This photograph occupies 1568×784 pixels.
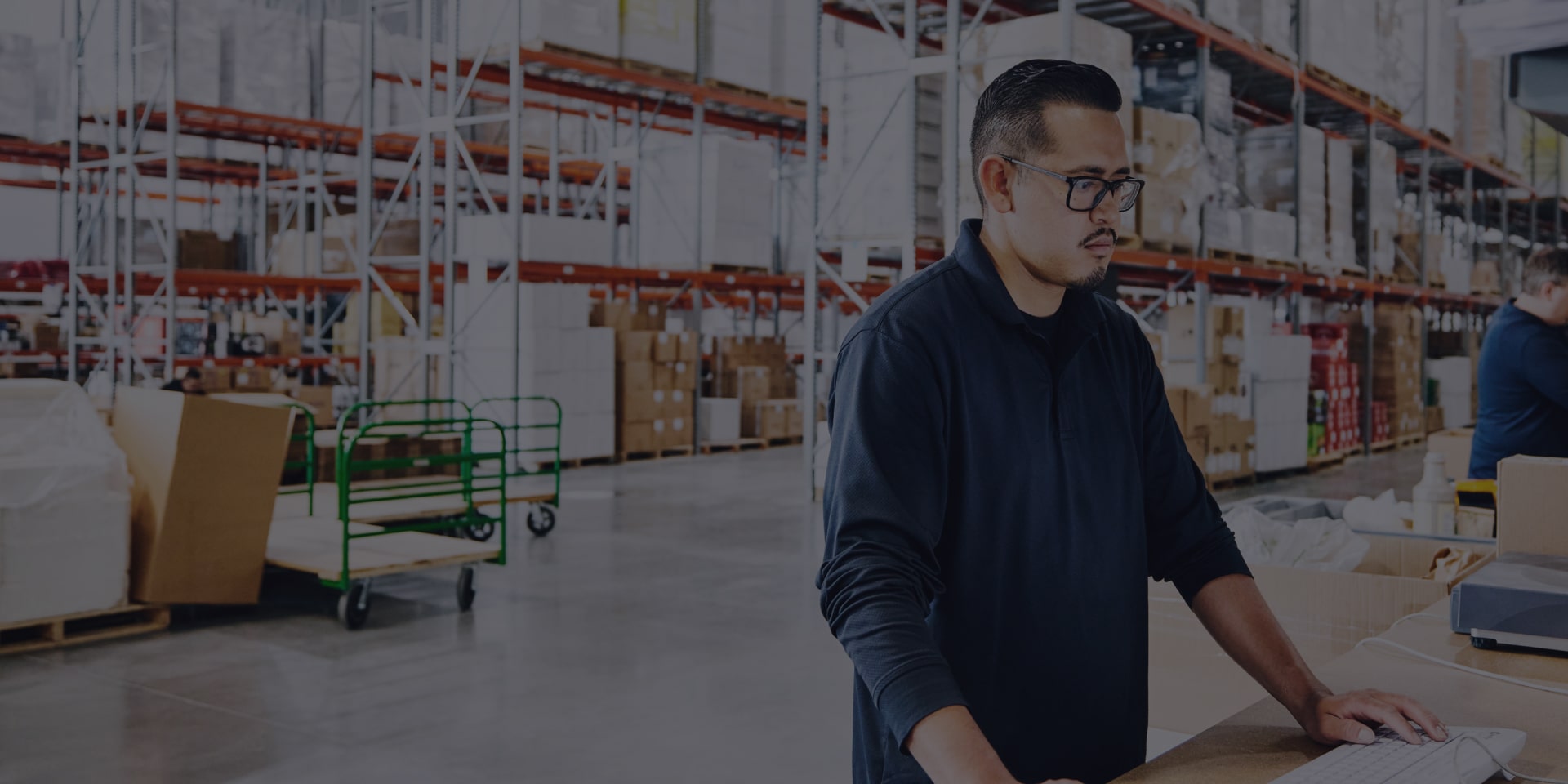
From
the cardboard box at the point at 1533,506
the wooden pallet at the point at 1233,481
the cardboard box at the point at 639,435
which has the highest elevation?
the cardboard box at the point at 1533,506

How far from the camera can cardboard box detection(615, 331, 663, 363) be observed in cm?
1345

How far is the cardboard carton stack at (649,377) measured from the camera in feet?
44.2

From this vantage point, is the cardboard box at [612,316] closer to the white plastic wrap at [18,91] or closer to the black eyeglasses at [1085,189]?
the white plastic wrap at [18,91]

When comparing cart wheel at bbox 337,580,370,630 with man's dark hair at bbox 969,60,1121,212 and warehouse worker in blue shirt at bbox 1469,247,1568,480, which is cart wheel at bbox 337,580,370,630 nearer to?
warehouse worker in blue shirt at bbox 1469,247,1568,480

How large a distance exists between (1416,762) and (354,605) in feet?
17.5

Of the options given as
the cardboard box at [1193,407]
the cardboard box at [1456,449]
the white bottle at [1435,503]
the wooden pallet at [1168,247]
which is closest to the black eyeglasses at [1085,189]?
the white bottle at [1435,503]

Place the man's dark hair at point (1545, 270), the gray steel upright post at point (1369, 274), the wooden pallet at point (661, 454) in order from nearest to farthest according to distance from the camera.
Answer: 1. the man's dark hair at point (1545, 270)
2. the gray steel upright post at point (1369, 274)
3. the wooden pallet at point (661, 454)

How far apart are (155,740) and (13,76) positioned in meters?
11.7

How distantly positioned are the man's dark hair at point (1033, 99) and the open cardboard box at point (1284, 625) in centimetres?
162

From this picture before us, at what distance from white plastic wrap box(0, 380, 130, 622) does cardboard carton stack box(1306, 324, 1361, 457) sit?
1085 centimetres

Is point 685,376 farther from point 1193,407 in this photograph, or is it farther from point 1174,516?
point 1174,516

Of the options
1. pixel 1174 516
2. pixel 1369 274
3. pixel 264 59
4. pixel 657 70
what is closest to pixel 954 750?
pixel 1174 516

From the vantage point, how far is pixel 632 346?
1347 centimetres

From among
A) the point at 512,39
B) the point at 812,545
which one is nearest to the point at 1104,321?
the point at 812,545
